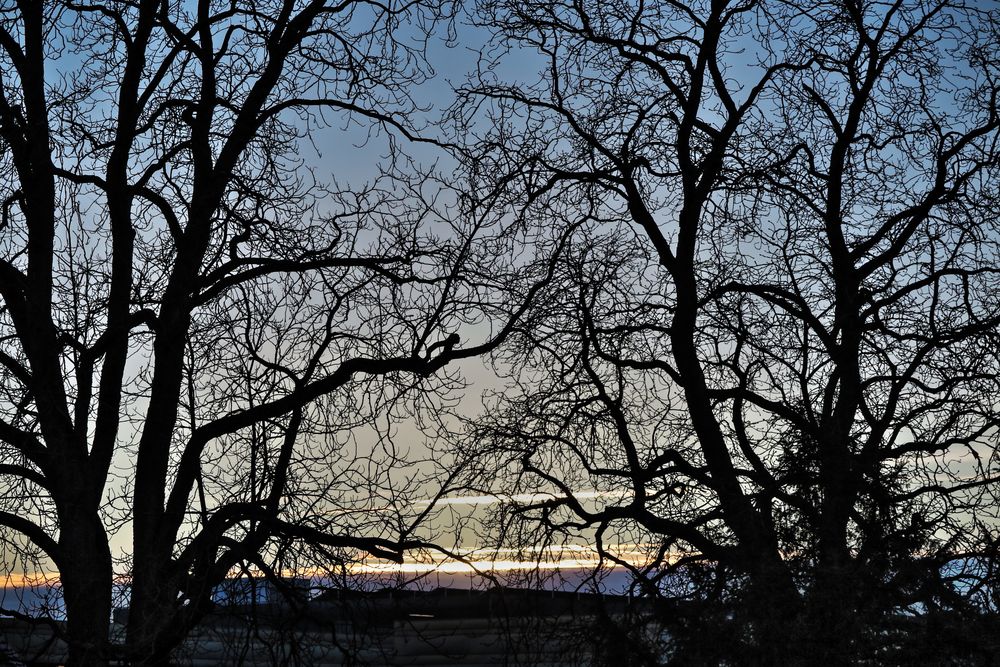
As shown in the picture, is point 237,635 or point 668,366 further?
point 668,366

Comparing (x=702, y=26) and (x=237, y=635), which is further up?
(x=702, y=26)

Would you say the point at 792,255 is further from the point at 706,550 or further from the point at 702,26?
the point at 706,550

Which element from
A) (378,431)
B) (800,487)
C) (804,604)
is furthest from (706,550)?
(378,431)

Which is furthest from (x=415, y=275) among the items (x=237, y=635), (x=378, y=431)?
(x=237, y=635)

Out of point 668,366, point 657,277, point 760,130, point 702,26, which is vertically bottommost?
point 668,366

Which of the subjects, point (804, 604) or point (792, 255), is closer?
point (804, 604)

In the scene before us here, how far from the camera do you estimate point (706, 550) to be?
28.2ft

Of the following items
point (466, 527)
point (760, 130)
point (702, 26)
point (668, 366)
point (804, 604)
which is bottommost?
point (804, 604)

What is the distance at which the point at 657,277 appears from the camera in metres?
10.5

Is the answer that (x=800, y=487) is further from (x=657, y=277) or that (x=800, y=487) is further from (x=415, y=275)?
(x=415, y=275)

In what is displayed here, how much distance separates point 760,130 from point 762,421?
284 cm

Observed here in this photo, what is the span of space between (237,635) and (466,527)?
203cm

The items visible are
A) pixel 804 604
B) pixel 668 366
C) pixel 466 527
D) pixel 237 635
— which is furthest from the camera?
pixel 668 366

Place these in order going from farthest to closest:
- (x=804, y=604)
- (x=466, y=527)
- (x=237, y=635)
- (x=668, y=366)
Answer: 1. (x=668, y=366)
2. (x=466, y=527)
3. (x=237, y=635)
4. (x=804, y=604)
